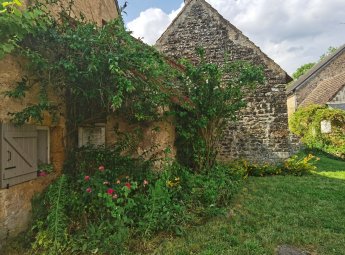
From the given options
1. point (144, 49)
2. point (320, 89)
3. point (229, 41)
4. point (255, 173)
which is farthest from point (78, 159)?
point (320, 89)

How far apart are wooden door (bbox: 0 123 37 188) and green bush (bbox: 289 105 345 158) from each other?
14.6 meters

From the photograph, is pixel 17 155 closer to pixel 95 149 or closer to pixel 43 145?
pixel 43 145

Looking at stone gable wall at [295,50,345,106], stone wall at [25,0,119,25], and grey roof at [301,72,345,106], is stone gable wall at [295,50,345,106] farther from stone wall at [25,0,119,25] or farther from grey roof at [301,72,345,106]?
stone wall at [25,0,119,25]

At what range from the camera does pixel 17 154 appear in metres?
3.93

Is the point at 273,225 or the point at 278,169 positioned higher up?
the point at 278,169

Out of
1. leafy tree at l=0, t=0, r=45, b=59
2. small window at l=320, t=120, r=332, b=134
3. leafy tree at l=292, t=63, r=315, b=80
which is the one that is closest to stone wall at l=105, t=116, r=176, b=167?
leafy tree at l=0, t=0, r=45, b=59

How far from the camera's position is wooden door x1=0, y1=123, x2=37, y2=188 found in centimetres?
371

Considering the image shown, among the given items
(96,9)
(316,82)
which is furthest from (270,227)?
(316,82)

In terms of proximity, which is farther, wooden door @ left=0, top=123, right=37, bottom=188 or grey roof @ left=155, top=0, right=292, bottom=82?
grey roof @ left=155, top=0, right=292, bottom=82

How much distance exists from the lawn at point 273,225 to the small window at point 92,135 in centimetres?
255

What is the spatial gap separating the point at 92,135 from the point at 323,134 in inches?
552

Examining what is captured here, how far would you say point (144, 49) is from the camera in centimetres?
462

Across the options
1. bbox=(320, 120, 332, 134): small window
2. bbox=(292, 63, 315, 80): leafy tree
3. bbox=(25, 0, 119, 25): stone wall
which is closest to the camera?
bbox=(25, 0, 119, 25): stone wall

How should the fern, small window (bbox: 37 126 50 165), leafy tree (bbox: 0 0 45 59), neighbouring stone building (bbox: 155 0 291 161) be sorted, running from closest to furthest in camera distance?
leafy tree (bbox: 0 0 45 59), the fern, small window (bbox: 37 126 50 165), neighbouring stone building (bbox: 155 0 291 161)
